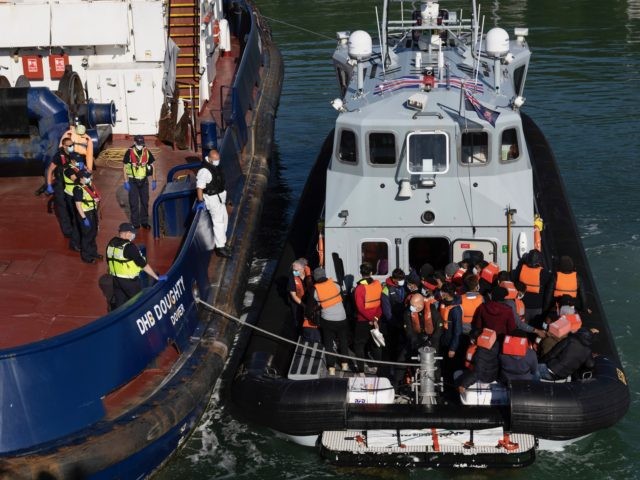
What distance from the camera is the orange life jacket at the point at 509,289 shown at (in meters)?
9.48

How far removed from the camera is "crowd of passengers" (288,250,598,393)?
9078 millimetres

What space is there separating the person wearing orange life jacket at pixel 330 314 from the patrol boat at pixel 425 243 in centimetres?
16

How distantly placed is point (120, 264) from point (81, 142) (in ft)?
9.42

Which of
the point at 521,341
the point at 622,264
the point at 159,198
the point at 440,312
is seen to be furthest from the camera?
the point at 622,264

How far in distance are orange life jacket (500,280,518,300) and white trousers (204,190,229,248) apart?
301 centimetres

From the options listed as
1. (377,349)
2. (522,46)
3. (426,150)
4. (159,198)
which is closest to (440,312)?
(377,349)

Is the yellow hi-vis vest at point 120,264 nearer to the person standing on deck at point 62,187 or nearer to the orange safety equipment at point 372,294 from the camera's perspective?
the person standing on deck at point 62,187

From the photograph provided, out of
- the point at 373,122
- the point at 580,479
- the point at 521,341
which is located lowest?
the point at 580,479

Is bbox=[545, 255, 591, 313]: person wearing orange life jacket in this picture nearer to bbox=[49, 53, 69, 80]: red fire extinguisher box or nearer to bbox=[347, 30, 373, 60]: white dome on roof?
bbox=[347, 30, 373, 60]: white dome on roof

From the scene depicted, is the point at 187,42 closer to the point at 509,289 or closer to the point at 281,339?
the point at 281,339

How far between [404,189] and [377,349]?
5.02ft

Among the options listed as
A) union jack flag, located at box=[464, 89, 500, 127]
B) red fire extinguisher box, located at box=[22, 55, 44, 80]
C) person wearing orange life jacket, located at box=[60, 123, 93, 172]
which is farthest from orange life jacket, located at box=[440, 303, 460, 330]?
red fire extinguisher box, located at box=[22, 55, 44, 80]

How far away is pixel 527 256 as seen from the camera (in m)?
9.96

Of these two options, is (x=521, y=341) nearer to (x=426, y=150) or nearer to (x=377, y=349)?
Result: (x=377, y=349)
